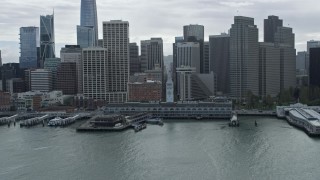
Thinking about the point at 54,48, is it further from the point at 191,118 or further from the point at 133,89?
the point at 191,118

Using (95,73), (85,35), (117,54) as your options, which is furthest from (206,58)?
(85,35)

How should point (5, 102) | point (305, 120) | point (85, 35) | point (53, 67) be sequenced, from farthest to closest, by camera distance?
point (85, 35)
point (53, 67)
point (5, 102)
point (305, 120)

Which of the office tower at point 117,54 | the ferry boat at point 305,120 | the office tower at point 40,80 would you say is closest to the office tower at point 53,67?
the office tower at point 40,80

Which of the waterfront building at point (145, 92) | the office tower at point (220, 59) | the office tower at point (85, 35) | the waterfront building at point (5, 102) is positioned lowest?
the waterfront building at point (5, 102)

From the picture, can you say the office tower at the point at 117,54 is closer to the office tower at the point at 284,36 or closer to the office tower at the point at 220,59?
the office tower at the point at 220,59

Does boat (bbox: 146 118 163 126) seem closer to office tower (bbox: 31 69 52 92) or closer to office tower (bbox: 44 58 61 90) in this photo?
office tower (bbox: 31 69 52 92)

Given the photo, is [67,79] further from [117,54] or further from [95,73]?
[95,73]

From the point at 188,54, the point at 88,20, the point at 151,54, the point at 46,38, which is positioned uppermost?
the point at 88,20
